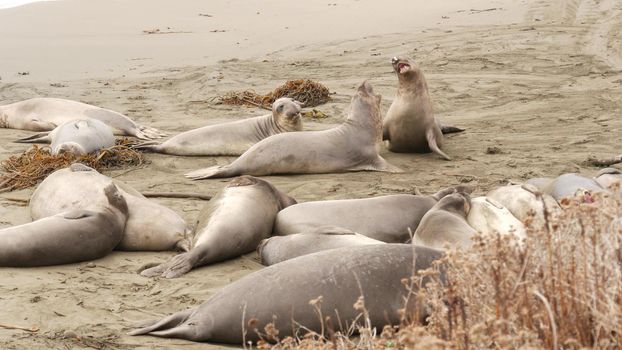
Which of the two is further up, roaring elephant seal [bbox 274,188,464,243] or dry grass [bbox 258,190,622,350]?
dry grass [bbox 258,190,622,350]

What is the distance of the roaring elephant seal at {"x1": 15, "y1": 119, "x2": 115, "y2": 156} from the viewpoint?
8.89m

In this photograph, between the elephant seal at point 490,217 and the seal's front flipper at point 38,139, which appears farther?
the seal's front flipper at point 38,139

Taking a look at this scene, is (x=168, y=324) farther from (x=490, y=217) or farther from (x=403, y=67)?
(x=403, y=67)

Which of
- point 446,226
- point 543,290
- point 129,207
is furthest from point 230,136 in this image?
point 543,290

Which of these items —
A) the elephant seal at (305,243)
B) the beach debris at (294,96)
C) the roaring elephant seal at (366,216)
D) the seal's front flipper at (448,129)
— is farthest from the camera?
the beach debris at (294,96)

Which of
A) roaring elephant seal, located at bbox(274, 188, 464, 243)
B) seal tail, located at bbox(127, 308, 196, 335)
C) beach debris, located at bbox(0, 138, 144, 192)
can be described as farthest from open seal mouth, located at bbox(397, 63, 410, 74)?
seal tail, located at bbox(127, 308, 196, 335)

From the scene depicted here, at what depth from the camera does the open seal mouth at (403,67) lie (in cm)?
953

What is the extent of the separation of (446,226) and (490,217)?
0.66m

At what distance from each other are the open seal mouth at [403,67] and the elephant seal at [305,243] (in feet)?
12.8

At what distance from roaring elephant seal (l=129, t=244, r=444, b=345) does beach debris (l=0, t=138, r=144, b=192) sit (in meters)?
3.77

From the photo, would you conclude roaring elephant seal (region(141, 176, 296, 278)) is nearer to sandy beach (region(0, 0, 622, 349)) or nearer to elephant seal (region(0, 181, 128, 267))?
sandy beach (region(0, 0, 622, 349))

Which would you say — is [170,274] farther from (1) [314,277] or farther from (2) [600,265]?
(2) [600,265]

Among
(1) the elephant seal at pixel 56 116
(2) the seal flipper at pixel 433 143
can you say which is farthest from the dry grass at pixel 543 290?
(1) the elephant seal at pixel 56 116

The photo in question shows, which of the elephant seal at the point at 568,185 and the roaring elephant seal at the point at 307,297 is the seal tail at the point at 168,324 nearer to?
the roaring elephant seal at the point at 307,297
